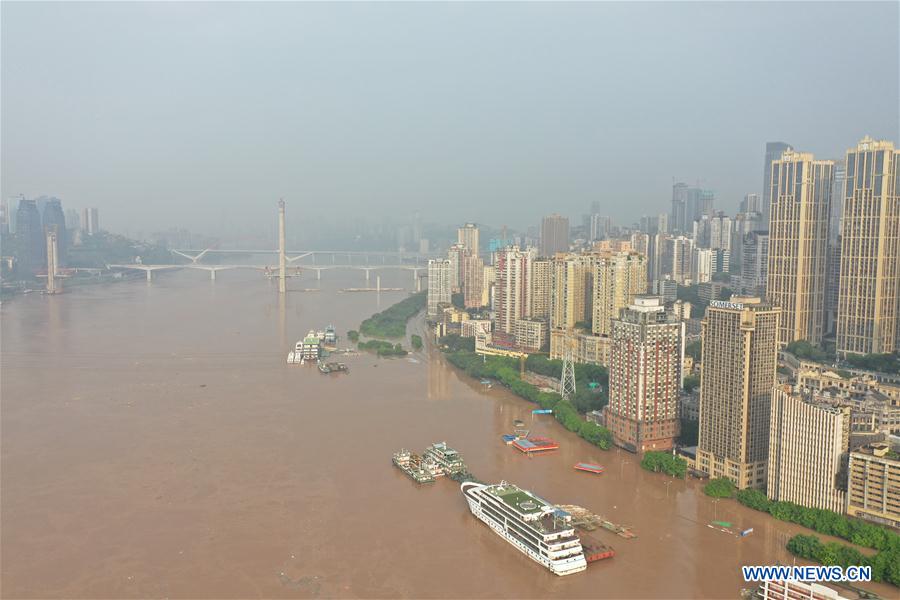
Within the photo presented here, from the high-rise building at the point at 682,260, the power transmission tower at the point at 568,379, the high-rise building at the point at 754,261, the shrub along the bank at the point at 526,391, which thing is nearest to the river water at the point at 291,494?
the shrub along the bank at the point at 526,391

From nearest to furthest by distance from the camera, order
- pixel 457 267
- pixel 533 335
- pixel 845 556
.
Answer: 1. pixel 845 556
2. pixel 533 335
3. pixel 457 267

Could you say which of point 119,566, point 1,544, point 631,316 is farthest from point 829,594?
point 1,544

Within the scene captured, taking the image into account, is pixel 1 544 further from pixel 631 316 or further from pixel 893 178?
pixel 893 178

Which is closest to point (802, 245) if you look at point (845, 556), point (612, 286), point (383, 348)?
point (612, 286)

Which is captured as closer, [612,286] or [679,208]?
[612,286]

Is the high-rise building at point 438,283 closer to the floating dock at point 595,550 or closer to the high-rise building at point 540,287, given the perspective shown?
the high-rise building at point 540,287

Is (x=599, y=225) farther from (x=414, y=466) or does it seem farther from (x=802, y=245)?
(x=414, y=466)
